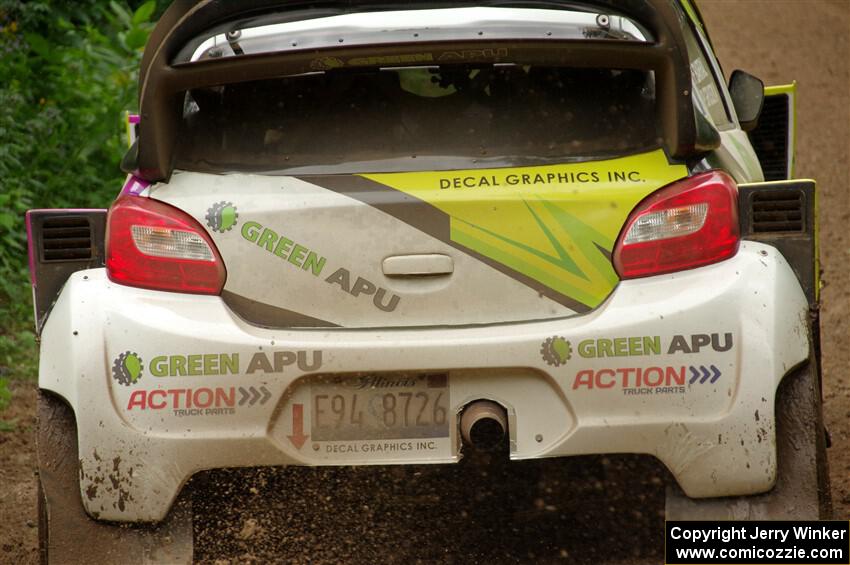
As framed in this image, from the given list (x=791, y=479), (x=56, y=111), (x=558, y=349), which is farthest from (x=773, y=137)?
(x=56, y=111)

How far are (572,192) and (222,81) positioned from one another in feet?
3.32

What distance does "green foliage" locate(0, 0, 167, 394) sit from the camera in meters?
8.54

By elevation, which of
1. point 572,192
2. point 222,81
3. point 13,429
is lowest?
point 13,429

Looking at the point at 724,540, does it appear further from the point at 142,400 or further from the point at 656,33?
the point at 142,400

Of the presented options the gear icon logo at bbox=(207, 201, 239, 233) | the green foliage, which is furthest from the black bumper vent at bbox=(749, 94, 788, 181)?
the green foliage

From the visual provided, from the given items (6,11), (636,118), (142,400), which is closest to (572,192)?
(636,118)

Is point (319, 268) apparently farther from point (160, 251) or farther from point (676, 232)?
point (676, 232)

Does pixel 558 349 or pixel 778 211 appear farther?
pixel 778 211

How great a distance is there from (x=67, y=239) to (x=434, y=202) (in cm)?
118

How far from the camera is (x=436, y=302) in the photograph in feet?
11.9

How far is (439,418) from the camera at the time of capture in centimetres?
362

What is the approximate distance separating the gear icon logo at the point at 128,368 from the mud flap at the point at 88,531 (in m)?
0.28

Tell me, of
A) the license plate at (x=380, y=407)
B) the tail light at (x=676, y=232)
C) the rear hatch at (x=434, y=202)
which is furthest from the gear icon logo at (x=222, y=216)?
the tail light at (x=676, y=232)

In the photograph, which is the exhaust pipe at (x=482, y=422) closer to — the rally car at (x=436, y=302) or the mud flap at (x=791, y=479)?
the rally car at (x=436, y=302)
